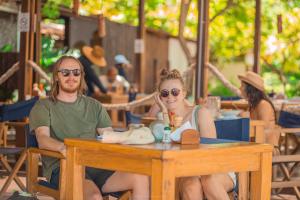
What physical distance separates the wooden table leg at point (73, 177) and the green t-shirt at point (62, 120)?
56 cm

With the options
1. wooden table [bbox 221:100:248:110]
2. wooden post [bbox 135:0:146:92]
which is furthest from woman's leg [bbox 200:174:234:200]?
wooden post [bbox 135:0:146:92]

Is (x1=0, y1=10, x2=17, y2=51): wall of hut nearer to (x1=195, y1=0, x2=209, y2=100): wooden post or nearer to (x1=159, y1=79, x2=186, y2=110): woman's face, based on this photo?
(x1=195, y1=0, x2=209, y2=100): wooden post

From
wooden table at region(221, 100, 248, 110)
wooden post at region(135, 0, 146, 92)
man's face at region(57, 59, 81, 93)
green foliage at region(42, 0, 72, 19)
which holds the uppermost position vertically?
green foliage at region(42, 0, 72, 19)

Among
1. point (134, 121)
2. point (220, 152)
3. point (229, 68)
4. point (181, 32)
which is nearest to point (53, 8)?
point (181, 32)

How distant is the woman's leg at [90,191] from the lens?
175 inches

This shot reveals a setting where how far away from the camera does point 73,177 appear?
4266 millimetres

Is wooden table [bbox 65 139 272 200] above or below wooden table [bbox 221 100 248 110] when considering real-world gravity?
below

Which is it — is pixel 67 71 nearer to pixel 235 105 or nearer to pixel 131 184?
pixel 131 184

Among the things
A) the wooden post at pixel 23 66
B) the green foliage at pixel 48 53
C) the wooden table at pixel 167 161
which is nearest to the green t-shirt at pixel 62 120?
the wooden table at pixel 167 161

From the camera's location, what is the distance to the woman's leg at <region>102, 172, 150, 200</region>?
439 cm

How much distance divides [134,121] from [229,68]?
2111cm

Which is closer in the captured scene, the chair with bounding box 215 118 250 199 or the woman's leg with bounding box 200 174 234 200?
the woman's leg with bounding box 200 174 234 200

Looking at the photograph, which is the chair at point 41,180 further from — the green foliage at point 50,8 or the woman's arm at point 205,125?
the green foliage at point 50,8

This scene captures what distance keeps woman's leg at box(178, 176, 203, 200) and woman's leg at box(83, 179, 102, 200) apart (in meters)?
0.46
